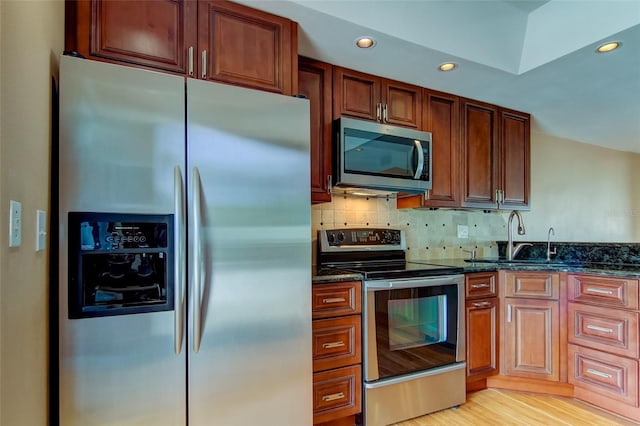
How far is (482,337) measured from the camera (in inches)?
92.6

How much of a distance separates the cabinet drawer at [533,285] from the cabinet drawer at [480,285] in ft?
0.39

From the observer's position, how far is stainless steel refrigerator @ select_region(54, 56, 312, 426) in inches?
45.9

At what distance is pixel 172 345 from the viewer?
1.27 m

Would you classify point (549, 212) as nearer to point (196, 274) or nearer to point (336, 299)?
point (336, 299)

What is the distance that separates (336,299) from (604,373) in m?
1.85

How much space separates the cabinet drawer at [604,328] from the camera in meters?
2.03

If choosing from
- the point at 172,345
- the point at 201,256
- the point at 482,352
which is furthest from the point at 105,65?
the point at 482,352

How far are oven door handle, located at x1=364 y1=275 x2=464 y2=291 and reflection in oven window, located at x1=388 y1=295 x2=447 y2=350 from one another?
10 cm

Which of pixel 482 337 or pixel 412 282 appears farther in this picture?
pixel 482 337

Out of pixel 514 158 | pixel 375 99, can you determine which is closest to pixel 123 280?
pixel 375 99

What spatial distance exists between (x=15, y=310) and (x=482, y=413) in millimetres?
2437

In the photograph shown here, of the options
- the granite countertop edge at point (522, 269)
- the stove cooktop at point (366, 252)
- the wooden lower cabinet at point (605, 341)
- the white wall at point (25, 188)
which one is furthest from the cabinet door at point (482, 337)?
the white wall at point (25, 188)

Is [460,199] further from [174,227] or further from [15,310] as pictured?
[15,310]

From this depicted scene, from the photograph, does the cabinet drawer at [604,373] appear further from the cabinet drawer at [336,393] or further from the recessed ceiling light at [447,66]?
the recessed ceiling light at [447,66]
